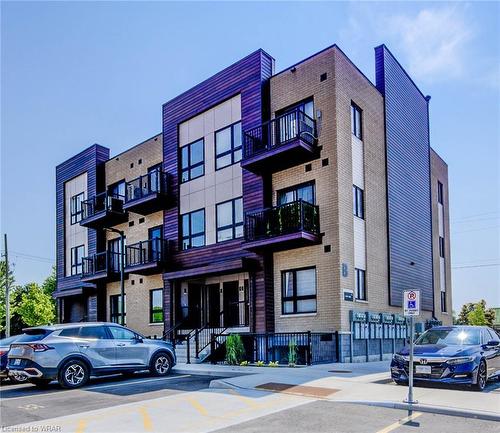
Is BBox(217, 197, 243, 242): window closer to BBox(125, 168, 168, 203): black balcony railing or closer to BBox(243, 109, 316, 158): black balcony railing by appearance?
BBox(243, 109, 316, 158): black balcony railing

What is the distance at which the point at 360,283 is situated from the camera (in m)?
20.3

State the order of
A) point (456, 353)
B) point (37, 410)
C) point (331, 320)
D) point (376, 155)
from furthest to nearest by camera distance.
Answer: point (376, 155) → point (331, 320) → point (456, 353) → point (37, 410)

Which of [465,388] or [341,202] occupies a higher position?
[341,202]

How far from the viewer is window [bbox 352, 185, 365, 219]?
2049 cm

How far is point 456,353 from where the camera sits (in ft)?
38.1

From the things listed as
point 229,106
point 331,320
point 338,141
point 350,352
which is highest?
point 229,106

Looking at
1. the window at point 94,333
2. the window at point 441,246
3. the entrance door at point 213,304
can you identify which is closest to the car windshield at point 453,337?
the window at point 94,333

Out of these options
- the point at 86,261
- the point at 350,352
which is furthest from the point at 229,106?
the point at 86,261

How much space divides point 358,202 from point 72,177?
20120 mm

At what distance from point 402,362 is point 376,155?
12.2 m

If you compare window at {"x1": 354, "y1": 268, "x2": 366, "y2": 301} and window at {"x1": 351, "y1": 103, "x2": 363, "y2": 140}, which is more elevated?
window at {"x1": 351, "y1": 103, "x2": 363, "y2": 140}

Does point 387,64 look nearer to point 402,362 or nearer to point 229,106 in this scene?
point 229,106

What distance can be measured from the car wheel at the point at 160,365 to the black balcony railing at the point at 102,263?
12.6m

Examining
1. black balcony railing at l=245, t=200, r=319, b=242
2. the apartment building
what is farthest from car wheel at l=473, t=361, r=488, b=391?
black balcony railing at l=245, t=200, r=319, b=242
